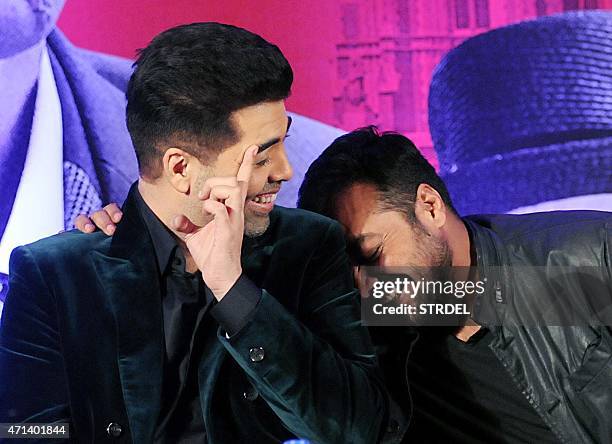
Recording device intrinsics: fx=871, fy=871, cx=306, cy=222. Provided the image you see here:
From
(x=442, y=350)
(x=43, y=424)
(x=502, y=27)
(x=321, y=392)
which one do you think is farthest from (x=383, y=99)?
(x=43, y=424)

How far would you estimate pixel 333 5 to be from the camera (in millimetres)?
2490

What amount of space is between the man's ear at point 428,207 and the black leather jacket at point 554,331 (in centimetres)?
9

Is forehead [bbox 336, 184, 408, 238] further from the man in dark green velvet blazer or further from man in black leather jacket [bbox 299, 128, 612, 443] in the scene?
the man in dark green velvet blazer

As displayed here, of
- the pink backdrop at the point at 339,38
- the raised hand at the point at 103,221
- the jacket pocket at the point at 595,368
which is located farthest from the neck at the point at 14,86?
the jacket pocket at the point at 595,368

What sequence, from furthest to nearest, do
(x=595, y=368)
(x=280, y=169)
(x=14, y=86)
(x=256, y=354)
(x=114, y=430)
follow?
(x=14, y=86) < (x=595, y=368) < (x=280, y=169) < (x=114, y=430) < (x=256, y=354)

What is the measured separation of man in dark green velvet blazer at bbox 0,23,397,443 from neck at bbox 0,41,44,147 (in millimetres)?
514

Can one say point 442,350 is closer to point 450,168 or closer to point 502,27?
point 450,168

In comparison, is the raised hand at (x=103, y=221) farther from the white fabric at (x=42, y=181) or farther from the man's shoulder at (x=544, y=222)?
the man's shoulder at (x=544, y=222)

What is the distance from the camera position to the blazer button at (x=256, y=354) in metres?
1.78

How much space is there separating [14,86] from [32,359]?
853 mm

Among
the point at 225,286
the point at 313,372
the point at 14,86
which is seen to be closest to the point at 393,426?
the point at 313,372

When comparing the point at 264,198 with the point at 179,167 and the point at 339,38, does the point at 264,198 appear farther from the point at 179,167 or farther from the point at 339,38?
the point at 339,38

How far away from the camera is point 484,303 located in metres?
2.28

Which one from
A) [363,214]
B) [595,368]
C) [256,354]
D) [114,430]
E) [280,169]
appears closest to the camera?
[256,354]
